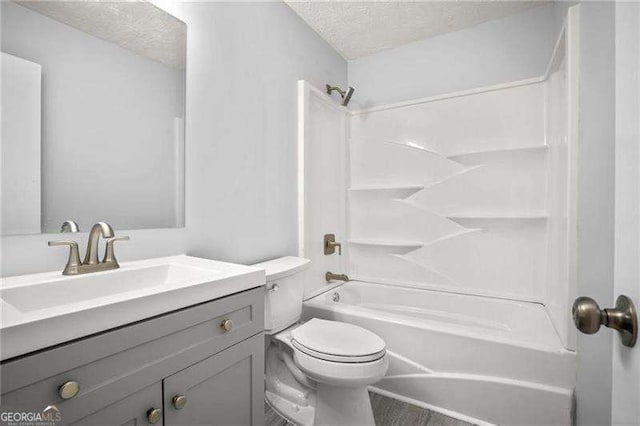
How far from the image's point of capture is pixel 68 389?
63 cm

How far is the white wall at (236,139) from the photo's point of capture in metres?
1.42

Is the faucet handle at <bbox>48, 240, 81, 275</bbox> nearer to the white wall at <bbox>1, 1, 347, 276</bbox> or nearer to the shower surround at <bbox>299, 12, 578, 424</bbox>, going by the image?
the white wall at <bbox>1, 1, 347, 276</bbox>

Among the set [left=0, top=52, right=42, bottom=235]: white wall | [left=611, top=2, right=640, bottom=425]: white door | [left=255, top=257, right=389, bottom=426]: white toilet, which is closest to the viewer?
[left=611, top=2, right=640, bottom=425]: white door

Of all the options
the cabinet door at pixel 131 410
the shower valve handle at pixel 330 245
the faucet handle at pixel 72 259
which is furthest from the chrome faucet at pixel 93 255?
the shower valve handle at pixel 330 245

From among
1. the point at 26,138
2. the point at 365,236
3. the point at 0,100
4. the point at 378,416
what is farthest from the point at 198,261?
the point at 365,236

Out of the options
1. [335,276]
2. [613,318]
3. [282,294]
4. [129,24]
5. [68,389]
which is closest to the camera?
[613,318]

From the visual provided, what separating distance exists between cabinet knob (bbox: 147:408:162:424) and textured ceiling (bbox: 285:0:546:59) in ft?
A: 7.57

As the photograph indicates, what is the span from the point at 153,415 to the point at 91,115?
104 cm

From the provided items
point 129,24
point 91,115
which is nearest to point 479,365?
point 91,115

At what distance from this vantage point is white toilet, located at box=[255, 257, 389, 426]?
4.36ft

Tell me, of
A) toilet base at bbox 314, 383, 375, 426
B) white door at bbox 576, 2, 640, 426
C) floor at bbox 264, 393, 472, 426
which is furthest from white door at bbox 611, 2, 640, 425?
floor at bbox 264, 393, 472, 426

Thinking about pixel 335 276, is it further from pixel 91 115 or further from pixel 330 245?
Answer: pixel 91 115

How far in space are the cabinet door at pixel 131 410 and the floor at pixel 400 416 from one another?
1.01m

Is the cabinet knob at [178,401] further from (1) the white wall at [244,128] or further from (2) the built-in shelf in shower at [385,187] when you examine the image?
(2) the built-in shelf in shower at [385,187]
